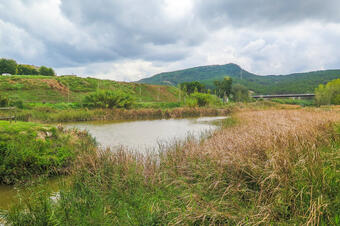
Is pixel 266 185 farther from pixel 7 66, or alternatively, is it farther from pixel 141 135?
pixel 7 66

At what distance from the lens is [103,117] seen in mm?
19984

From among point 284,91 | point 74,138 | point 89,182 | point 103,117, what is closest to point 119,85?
point 103,117

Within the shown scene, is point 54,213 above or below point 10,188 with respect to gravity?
above

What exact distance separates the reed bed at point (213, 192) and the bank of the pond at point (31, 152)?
4.30 ft

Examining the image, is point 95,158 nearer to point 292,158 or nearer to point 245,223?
point 245,223

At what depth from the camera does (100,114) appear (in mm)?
20438

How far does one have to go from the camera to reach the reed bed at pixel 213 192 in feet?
7.94

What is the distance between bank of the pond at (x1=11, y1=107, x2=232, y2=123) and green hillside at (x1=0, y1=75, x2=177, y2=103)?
14.1 m

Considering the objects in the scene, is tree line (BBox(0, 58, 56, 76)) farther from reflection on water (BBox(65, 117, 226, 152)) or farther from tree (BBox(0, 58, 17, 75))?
reflection on water (BBox(65, 117, 226, 152))

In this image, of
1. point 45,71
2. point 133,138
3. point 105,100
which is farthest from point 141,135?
point 45,71

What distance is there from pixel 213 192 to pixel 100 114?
1868cm

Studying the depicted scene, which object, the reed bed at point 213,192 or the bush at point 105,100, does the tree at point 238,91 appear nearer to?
the bush at point 105,100

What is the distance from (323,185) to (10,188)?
18.7ft

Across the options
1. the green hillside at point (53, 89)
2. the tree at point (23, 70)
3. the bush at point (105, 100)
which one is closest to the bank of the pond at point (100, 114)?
the bush at point (105, 100)
